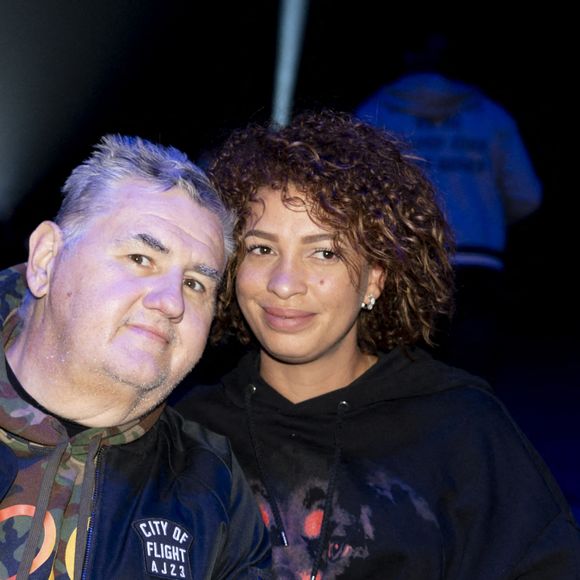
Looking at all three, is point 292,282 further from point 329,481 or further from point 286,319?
point 329,481

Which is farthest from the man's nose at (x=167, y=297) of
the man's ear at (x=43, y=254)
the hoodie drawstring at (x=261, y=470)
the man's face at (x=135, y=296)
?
the hoodie drawstring at (x=261, y=470)

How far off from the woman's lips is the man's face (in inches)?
12.4

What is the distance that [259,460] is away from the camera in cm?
248

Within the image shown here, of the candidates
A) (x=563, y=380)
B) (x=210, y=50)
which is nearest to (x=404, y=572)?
(x=210, y=50)

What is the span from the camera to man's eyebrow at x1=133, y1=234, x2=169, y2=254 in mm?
2049

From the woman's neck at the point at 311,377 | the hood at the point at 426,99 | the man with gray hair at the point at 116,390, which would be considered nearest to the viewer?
the man with gray hair at the point at 116,390

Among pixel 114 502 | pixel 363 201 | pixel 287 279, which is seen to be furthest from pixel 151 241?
pixel 363 201

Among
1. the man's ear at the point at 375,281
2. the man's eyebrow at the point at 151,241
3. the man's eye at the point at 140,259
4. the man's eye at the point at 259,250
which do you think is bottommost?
the man's ear at the point at 375,281

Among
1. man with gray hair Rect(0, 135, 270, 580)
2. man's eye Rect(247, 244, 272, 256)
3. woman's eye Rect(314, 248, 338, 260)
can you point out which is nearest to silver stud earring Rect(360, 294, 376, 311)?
woman's eye Rect(314, 248, 338, 260)

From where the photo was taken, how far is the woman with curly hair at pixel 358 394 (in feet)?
7.43

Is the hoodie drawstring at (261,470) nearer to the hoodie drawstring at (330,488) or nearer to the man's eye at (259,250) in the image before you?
the hoodie drawstring at (330,488)

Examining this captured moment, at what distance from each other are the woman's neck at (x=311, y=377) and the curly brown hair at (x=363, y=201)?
19 centimetres

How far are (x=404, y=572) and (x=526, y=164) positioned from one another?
276 cm

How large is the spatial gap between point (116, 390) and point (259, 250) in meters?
0.74
